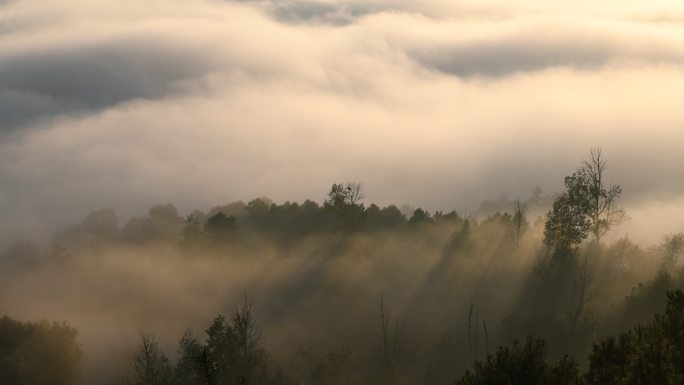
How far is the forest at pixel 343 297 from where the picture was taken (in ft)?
311

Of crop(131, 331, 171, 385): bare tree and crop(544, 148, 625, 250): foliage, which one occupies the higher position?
crop(544, 148, 625, 250): foliage

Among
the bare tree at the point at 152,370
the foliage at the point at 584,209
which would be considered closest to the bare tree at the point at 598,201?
the foliage at the point at 584,209

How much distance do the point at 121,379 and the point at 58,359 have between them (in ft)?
22.7

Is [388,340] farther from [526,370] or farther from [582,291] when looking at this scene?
[526,370]

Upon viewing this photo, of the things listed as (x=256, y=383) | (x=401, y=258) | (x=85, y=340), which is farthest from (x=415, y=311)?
(x=85, y=340)

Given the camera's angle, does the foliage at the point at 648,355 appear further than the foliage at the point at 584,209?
No

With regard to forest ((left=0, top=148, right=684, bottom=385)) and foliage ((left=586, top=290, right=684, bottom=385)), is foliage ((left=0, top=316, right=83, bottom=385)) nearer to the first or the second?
forest ((left=0, top=148, right=684, bottom=385))

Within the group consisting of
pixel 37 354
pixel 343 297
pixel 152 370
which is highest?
pixel 343 297

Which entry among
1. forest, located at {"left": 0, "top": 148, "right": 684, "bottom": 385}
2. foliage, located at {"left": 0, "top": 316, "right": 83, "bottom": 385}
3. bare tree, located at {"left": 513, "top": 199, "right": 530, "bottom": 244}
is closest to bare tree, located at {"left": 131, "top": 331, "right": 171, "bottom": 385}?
forest, located at {"left": 0, "top": 148, "right": 684, "bottom": 385}

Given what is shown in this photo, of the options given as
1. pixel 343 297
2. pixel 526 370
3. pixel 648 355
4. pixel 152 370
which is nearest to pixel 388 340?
Answer: pixel 343 297

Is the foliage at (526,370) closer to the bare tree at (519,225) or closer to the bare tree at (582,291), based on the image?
the bare tree at (582,291)

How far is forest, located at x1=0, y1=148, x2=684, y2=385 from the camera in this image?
9475cm

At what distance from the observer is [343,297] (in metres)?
115

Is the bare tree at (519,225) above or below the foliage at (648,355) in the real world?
above
